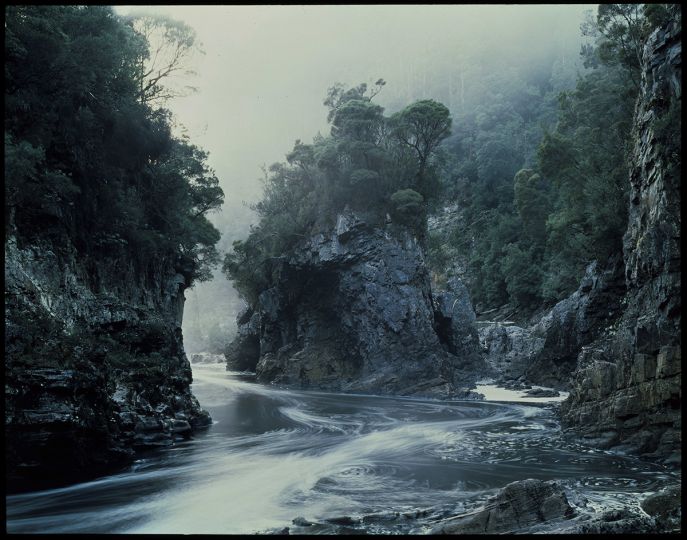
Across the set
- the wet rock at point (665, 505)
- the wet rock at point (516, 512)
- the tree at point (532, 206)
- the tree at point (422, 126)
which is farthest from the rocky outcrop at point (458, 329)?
the wet rock at point (516, 512)

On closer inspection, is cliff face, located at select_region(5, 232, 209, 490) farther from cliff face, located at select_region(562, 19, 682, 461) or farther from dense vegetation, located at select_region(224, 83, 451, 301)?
dense vegetation, located at select_region(224, 83, 451, 301)

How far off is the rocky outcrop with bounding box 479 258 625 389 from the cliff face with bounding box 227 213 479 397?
2517 mm

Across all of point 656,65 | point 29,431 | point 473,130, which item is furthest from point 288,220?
point 473,130

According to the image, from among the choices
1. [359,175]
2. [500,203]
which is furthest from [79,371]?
[500,203]

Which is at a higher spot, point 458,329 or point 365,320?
point 365,320

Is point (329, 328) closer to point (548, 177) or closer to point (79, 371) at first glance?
point (548, 177)

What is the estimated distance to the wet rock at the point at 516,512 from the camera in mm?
7387

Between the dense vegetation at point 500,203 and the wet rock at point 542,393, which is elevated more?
the dense vegetation at point 500,203

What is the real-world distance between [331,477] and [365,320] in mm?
19177

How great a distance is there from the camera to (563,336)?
2731 cm

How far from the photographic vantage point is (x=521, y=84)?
293 ft

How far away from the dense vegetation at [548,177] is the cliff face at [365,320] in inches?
354

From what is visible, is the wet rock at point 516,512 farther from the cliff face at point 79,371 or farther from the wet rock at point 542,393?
the wet rock at point 542,393

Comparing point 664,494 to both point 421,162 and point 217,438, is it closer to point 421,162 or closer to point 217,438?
point 217,438
